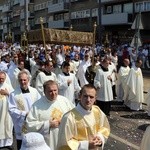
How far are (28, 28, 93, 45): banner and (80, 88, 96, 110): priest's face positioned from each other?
7.82 metres

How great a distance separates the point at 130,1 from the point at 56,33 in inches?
1484

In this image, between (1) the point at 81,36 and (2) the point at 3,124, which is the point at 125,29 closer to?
(1) the point at 81,36

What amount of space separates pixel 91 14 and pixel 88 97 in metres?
54.0

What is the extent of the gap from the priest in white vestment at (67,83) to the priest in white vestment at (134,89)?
11.7 ft

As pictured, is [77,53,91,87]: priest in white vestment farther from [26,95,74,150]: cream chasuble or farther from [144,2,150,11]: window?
[144,2,150,11]: window

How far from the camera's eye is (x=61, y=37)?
13.0 metres

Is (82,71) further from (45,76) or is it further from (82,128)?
(82,128)

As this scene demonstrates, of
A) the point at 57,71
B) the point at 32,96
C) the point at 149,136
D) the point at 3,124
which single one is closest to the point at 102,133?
the point at 149,136

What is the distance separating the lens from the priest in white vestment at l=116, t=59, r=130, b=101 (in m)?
15.1

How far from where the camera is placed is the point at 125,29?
50219 mm

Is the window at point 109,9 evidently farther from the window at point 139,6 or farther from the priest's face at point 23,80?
the priest's face at point 23,80

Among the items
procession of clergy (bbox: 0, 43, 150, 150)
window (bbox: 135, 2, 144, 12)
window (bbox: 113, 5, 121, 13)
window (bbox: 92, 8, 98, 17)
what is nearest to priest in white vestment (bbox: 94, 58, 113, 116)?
procession of clergy (bbox: 0, 43, 150, 150)

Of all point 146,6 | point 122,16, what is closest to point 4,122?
point 146,6

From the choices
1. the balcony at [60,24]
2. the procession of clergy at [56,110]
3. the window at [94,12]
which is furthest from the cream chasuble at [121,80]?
the balcony at [60,24]
